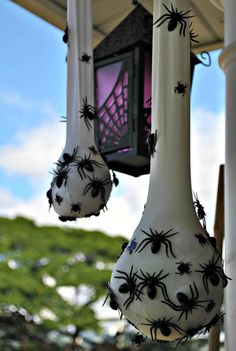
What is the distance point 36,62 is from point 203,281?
3313mm

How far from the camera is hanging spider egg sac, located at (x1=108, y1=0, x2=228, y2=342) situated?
2.20 ft

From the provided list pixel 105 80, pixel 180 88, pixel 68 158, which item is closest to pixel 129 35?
pixel 105 80

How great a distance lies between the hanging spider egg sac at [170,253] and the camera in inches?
26.4

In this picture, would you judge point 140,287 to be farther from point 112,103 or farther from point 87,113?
point 112,103

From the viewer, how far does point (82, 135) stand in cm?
97

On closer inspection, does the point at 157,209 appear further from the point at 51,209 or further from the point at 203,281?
the point at 51,209

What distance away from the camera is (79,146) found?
0.96 m

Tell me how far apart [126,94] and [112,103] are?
0.05 metres

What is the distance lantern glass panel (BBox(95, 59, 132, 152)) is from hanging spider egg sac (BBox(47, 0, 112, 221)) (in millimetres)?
263

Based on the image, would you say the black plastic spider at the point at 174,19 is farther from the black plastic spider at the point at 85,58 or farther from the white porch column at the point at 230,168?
the white porch column at the point at 230,168

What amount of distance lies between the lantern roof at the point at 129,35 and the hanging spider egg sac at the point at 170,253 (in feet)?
1.78

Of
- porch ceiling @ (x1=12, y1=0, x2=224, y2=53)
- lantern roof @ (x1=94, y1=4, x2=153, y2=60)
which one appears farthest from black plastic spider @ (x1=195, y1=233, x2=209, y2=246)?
porch ceiling @ (x1=12, y1=0, x2=224, y2=53)

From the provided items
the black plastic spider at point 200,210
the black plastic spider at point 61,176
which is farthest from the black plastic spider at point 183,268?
the black plastic spider at point 61,176

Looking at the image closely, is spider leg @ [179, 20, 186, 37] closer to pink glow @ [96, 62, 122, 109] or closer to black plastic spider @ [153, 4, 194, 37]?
black plastic spider @ [153, 4, 194, 37]
